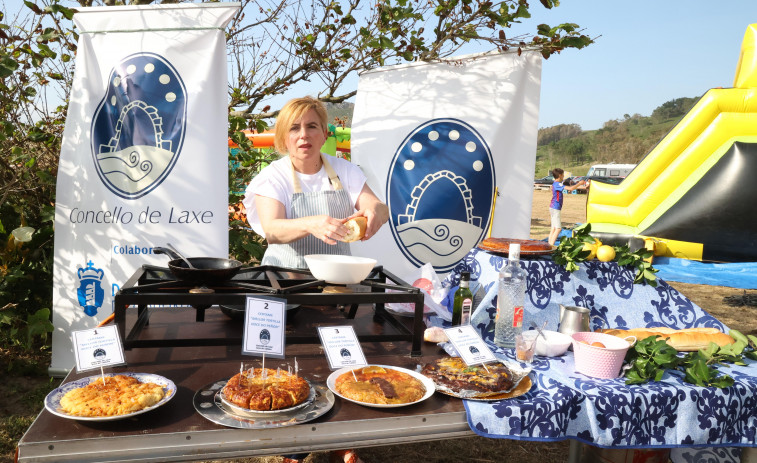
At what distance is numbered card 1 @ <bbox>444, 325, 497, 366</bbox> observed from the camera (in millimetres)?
1577

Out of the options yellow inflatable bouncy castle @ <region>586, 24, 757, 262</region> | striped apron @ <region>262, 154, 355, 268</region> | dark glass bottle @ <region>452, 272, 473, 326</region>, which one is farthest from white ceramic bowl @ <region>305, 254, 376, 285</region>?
yellow inflatable bouncy castle @ <region>586, 24, 757, 262</region>

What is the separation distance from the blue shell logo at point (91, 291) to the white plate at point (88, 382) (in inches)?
93.1

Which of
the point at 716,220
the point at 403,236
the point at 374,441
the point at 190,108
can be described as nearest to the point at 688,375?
the point at 374,441

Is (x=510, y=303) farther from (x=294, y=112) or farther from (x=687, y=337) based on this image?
(x=294, y=112)

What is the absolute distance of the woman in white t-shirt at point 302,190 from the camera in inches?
99.0

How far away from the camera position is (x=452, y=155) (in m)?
4.27

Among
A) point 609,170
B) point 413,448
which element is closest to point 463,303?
point 413,448

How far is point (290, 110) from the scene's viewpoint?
2537mm

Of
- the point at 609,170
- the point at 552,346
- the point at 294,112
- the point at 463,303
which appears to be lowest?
the point at 552,346

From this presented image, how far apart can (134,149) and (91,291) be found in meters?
1.03

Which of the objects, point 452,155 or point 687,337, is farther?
point 452,155

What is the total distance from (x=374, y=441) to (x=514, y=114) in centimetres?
358

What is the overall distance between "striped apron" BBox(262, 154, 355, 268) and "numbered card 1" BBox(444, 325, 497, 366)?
41.8 inches

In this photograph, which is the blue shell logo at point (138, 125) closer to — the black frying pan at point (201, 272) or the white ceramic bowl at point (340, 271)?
the black frying pan at point (201, 272)
